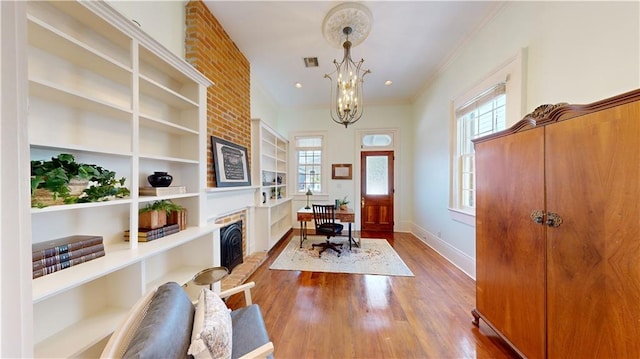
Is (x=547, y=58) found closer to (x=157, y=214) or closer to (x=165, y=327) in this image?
(x=165, y=327)

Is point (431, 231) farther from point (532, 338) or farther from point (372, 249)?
point (532, 338)

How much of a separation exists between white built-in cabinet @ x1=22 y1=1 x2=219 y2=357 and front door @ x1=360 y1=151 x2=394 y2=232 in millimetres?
4133

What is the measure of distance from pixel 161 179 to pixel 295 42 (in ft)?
8.02

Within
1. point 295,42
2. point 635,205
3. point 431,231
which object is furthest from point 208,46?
point 431,231

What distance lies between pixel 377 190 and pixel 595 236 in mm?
4524

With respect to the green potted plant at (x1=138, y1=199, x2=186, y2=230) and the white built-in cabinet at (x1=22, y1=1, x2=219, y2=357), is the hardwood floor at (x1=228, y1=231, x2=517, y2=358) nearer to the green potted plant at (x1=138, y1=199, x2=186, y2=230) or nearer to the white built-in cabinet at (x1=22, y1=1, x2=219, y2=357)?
the white built-in cabinet at (x1=22, y1=1, x2=219, y2=357)

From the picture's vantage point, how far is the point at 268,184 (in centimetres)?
430

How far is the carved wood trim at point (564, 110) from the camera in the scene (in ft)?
3.16

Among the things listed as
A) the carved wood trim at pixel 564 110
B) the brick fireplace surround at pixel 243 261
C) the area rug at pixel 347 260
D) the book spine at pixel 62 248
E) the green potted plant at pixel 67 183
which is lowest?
the area rug at pixel 347 260

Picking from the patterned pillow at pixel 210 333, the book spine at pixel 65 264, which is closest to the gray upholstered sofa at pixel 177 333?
the patterned pillow at pixel 210 333

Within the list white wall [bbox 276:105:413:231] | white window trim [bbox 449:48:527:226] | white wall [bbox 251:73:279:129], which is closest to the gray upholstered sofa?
white window trim [bbox 449:48:527:226]

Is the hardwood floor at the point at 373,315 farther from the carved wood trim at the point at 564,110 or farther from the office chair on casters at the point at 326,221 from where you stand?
the carved wood trim at the point at 564,110

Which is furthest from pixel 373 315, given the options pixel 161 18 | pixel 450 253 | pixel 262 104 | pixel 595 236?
pixel 262 104

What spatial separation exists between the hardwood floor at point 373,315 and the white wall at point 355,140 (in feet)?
8.02
